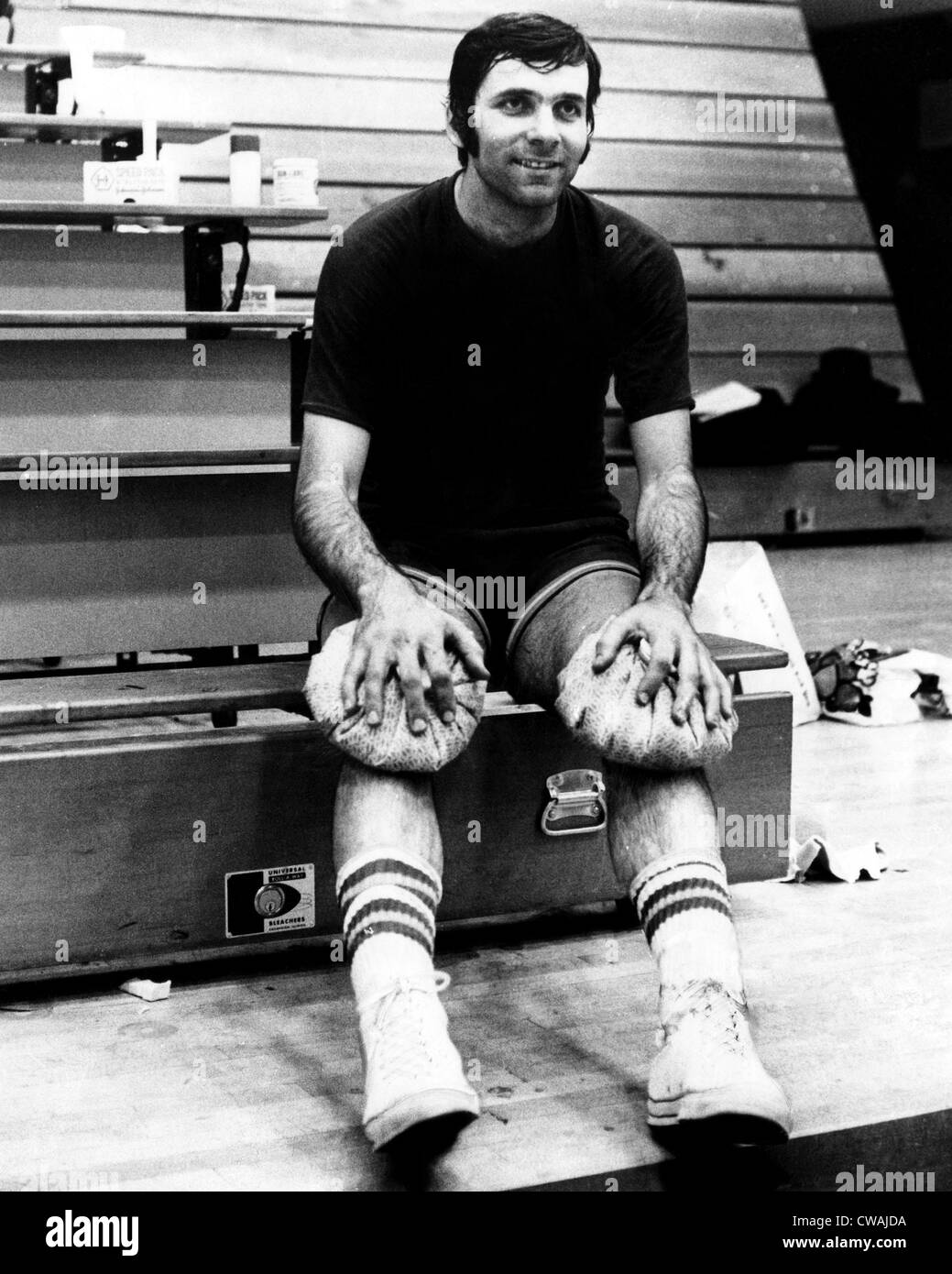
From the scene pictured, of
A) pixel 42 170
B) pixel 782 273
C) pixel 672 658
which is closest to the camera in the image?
pixel 672 658

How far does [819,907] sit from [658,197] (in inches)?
140

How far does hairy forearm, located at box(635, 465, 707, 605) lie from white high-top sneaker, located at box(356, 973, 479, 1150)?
1.78 feet

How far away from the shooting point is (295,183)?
3010 mm

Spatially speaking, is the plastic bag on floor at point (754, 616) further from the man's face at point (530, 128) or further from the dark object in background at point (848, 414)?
the dark object in background at point (848, 414)

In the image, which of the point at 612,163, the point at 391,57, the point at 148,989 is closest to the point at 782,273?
the point at 612,163

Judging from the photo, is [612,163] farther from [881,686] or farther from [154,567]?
[154,567]

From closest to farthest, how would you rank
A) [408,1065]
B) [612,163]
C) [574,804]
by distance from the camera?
[408,1065]
[574,804]
[612,163]

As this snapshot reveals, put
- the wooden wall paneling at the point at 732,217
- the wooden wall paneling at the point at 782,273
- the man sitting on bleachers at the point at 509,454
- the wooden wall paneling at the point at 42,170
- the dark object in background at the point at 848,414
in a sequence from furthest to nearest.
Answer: the wooden wall paneling at the point at 782,273 → the dark object in background at the point at 848,414 → the wooden wall paneling at the point at 732,217 → the wooden wall paneling at the point at 42,170 → the man sitting on bleachers at the point at 509,454

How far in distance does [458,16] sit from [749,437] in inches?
62.0

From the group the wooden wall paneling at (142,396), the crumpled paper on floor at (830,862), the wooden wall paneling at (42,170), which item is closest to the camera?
the crumpled paper on floor at (830,862)

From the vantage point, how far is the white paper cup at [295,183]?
3008 millimetres

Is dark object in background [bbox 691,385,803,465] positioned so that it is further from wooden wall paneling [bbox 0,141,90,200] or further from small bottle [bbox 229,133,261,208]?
wooden wall paneling [bbox 0,141,90,200]

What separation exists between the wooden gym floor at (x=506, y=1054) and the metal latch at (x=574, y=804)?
0.15m

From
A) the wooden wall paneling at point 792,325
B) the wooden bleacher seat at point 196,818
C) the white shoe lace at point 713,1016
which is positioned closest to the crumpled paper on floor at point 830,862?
the wooden bleacher seat at point 196,818
